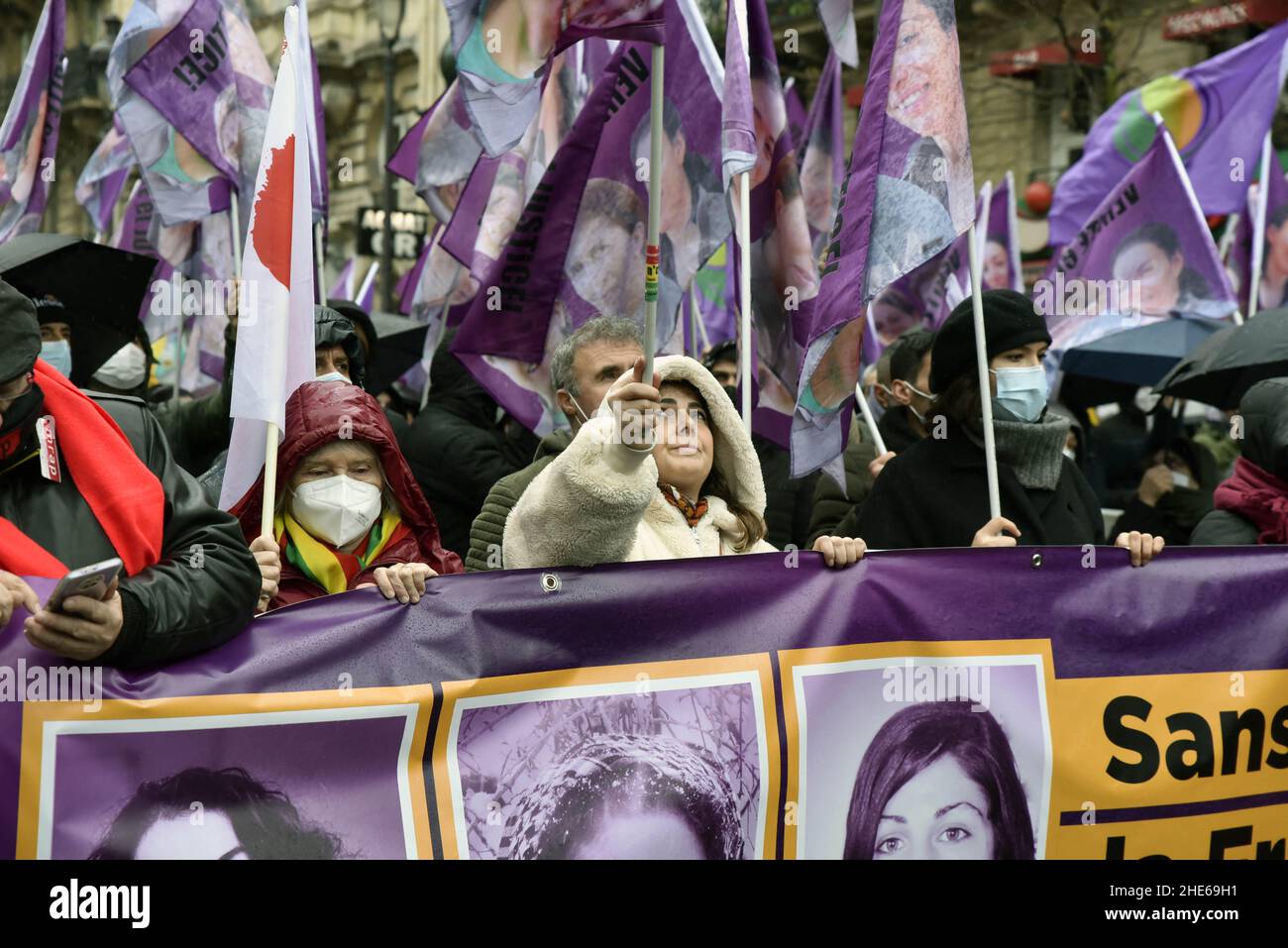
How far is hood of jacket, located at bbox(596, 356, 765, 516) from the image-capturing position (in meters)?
4.01

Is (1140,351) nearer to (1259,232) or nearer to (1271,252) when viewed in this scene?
(1259,232)

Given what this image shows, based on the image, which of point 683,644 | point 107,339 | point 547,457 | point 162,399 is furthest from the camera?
point 162,399

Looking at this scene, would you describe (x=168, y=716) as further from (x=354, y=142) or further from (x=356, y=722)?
(x=354, y=142)

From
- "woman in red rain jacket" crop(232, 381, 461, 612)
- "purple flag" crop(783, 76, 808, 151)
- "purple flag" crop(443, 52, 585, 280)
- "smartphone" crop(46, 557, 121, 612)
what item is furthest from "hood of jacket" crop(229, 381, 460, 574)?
"purple flag" crop(783, 76, 808, 151)

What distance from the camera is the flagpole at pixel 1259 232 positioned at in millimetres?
8375

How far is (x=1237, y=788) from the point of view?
3848 millimetres

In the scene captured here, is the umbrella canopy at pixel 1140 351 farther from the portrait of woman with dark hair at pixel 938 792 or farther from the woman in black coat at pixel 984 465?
the portrait of woman with dark hair at pixel 938 792

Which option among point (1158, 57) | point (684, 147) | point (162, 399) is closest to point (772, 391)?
point (684, 147)

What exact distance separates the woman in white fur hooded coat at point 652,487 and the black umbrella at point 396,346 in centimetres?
423

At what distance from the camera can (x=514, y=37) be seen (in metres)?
4.03

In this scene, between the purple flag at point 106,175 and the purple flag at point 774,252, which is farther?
the purple flag at point 106,175

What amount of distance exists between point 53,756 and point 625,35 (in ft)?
6.37

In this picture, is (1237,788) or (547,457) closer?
(1237,788)

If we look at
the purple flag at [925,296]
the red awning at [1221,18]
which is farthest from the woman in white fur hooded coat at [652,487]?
the red awning at [1221,18]
